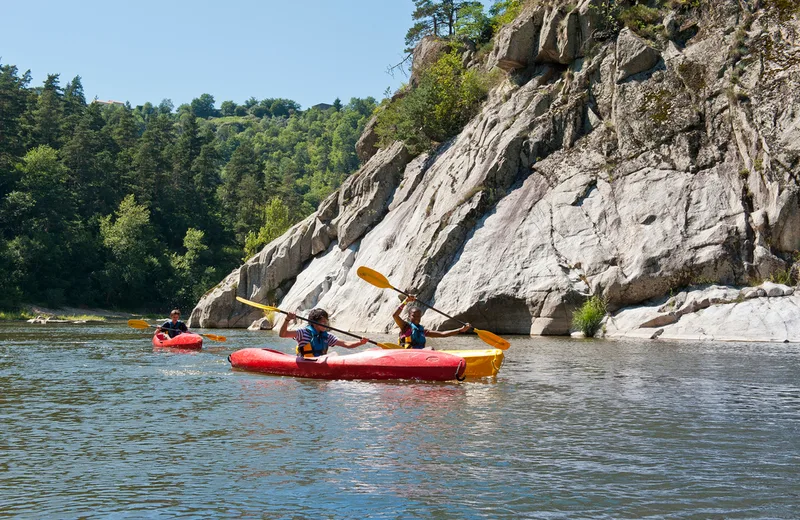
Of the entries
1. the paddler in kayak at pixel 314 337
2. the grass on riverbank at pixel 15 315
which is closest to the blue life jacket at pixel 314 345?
the paddler in kayak at pixel 314 337

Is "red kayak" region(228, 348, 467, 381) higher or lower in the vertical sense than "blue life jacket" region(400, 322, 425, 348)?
lower

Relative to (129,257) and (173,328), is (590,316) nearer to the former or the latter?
(173,328)

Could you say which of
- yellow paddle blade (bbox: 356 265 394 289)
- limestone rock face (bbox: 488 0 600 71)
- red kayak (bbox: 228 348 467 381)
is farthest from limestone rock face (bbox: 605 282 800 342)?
limestone rock face (bbox: 488 0 600 71)

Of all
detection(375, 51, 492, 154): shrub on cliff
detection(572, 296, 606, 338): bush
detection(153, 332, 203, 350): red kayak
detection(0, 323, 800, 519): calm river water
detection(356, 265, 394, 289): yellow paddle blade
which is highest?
detection(375, 51, 492, 154): shrub on cliff

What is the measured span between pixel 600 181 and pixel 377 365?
17340 mm

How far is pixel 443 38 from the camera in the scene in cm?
4594

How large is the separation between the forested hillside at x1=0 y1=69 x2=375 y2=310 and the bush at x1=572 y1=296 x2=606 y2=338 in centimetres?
3974

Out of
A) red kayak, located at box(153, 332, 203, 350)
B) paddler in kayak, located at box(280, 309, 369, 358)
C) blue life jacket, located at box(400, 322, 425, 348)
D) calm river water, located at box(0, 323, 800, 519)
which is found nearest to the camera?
calm river water, located at box(0, 323, 800, 519)

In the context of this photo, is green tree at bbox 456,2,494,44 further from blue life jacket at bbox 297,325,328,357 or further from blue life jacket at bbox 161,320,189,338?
blue life jacket at bbox 297,325,328,357

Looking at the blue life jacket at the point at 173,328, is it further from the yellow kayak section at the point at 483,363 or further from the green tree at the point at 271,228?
the green tree at the point at 271,228

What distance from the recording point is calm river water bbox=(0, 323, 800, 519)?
6430 mm

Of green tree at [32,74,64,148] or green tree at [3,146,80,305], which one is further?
green tree at [32,74,64,148]

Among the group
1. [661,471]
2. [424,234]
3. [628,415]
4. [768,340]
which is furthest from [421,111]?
[661,471]

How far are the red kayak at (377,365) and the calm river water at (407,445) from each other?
337mm
